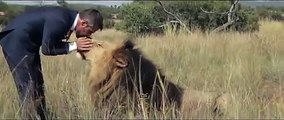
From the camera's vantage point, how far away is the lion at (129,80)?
16.3ft

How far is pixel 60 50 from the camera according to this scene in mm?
5234

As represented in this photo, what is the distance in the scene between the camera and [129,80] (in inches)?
203

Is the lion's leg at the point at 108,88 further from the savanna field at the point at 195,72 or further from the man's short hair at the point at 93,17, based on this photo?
the man's short hair at the point at 93,17

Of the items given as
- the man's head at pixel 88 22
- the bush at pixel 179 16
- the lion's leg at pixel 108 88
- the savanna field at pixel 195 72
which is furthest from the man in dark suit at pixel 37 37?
the bush at pixel 179 16

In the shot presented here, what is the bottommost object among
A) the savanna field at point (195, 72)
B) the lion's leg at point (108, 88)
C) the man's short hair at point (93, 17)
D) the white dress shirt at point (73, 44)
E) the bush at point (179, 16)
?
the bush at point (179, 16)

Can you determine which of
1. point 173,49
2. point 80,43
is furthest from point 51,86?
point 173,49

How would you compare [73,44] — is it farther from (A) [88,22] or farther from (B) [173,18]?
(B) [173,18]

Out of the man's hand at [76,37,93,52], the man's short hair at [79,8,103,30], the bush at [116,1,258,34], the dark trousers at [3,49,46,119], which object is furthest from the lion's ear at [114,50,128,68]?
the bush at [116,1,258,34]

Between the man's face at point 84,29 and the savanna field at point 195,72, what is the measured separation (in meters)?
0.42

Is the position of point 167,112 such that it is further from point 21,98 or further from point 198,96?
point 21,98

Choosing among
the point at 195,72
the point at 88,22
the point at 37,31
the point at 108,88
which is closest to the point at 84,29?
the point at 88,22

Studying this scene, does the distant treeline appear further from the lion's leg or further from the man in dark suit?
the lion's leg

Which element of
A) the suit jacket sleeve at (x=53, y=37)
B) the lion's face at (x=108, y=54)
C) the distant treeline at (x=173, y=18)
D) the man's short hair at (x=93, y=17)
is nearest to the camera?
the lion's face at (x=108, y=54)

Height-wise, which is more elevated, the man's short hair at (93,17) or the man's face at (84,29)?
the man's short hair at (93,17)
